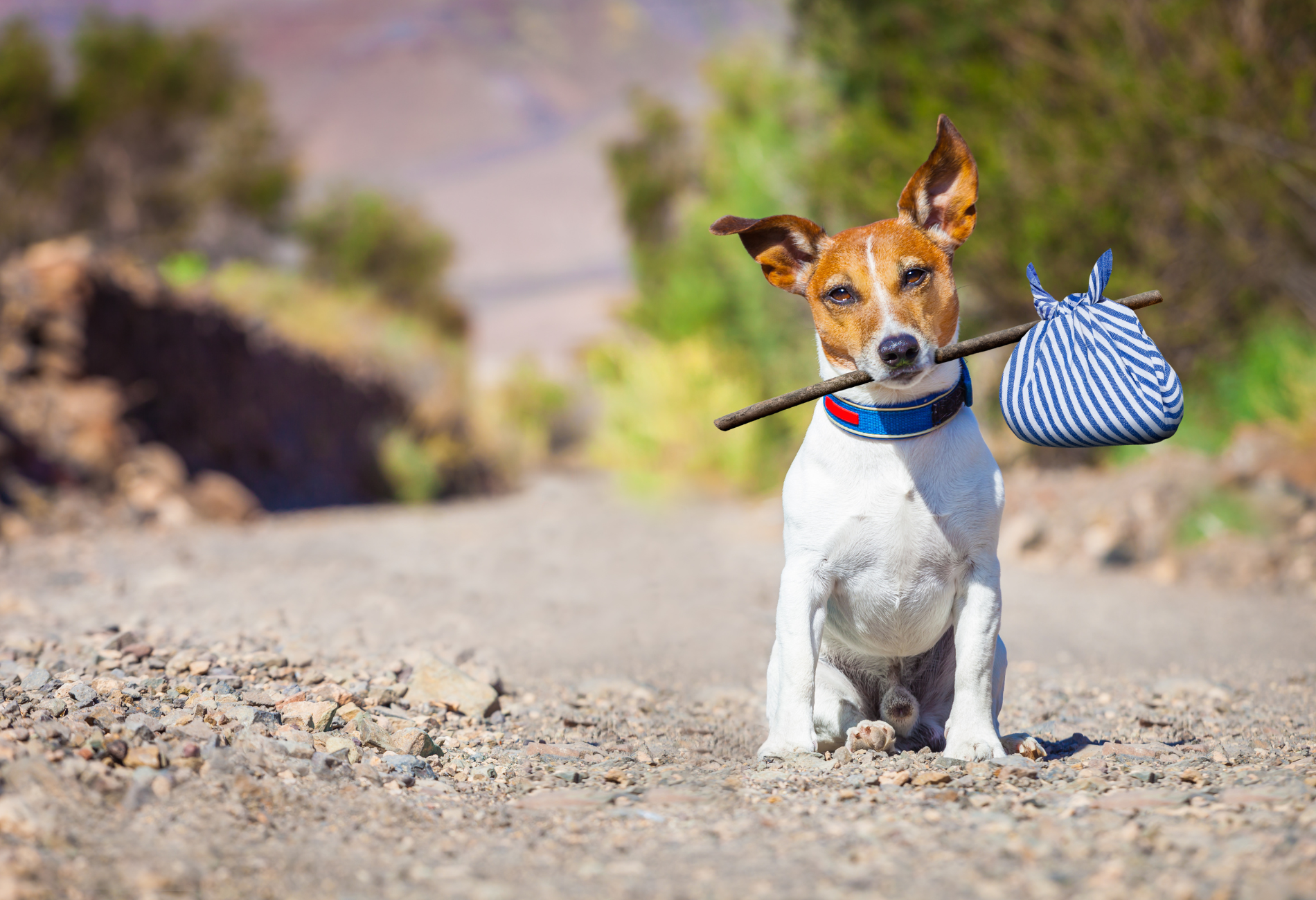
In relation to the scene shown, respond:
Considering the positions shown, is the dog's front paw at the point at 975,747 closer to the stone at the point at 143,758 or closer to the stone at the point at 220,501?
the stone at the point at 143,758

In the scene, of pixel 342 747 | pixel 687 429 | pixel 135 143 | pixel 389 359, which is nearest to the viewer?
pixel 342 747

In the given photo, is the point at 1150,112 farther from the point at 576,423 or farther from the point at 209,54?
the point at 209,54

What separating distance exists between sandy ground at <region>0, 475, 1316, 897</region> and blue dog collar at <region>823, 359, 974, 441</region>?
3.04ft

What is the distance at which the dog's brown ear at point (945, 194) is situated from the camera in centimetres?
310

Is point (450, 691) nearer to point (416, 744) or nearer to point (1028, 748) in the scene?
point (416, 744)

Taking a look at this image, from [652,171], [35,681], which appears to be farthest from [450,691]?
[652,171]

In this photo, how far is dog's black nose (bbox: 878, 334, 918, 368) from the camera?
9.12 ft

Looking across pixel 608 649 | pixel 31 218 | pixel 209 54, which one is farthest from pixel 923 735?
pixel 209 54

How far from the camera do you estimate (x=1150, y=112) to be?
27.7ft

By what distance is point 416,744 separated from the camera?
301 cm

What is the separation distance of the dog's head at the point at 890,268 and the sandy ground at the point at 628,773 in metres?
1.15

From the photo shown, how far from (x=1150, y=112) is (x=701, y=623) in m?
5.74

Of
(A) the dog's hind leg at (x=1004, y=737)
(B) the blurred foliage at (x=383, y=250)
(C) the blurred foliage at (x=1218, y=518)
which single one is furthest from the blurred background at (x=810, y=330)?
(B) the blurred foliage at (x=383, y=250)

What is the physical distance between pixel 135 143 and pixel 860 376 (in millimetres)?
26177
